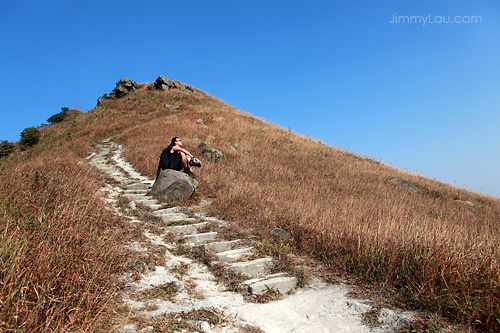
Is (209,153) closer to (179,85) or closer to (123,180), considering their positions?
(123,180)

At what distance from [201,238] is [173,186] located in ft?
9.34

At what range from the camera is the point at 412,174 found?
63.1 ft

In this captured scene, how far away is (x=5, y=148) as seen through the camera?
67.5 ft

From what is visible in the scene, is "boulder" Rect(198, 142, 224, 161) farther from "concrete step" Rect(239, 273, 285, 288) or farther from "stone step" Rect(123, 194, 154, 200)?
"concrete step" Rect(239, 273, 285, 288)

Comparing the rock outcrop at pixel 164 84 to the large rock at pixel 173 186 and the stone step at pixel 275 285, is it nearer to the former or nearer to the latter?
the large rock at pixel 173 186

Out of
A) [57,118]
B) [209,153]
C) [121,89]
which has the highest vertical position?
[121,89]

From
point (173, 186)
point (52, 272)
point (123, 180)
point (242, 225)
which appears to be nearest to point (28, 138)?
point (123, 180)

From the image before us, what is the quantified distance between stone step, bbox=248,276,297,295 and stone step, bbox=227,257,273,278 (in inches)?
15.3

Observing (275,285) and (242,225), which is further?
(242,225)

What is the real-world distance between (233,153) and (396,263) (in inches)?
451

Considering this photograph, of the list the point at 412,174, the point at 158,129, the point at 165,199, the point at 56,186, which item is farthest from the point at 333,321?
the point at 412,174

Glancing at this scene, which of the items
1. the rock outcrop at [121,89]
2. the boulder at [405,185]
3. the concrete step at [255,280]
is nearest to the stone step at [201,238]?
the concrete step at [255,280]

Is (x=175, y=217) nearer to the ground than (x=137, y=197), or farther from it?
nearer to the ground

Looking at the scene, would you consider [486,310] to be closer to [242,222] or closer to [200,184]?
[242,222]
